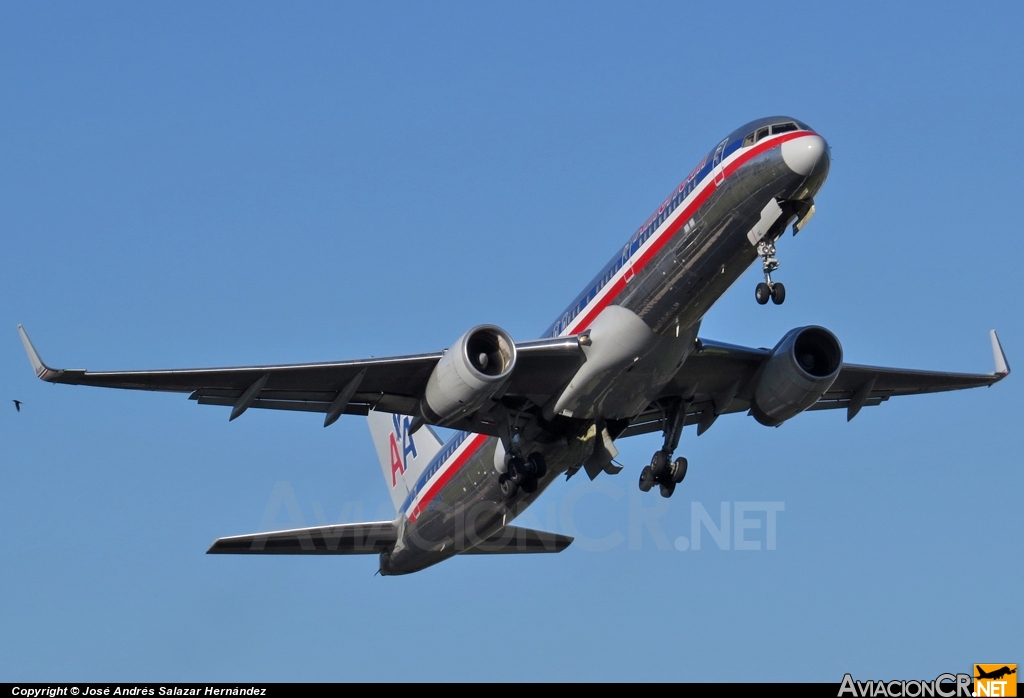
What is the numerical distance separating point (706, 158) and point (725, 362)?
287 inches

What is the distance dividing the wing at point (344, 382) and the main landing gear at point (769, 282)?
4941 millimetres

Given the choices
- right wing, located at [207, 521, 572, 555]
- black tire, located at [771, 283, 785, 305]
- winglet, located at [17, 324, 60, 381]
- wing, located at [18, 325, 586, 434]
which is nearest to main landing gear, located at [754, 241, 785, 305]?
black tire, located at [771, 283, 785, 305]

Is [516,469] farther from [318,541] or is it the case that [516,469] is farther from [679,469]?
[318,541]

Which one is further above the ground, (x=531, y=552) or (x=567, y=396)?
(x=567, y=396)

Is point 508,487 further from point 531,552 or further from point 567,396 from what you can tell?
point 531,552

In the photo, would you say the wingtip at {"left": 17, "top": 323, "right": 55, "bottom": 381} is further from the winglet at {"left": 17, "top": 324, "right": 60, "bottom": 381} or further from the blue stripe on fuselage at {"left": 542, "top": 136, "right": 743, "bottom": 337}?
the blue stripe on fuselage at {"left": 542, "top": 136, "right": 743, "bottom": 337}

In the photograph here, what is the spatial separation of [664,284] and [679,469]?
7.21m

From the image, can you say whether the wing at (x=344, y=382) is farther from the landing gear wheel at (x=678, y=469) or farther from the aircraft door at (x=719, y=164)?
the aircraft door at (x=719, y=164)

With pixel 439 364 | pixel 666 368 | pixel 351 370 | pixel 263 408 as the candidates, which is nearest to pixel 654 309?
pixel 666 368

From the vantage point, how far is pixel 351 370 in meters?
34.5

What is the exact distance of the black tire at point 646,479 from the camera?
3809 cm

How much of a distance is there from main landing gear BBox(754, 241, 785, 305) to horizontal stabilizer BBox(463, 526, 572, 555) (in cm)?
1442

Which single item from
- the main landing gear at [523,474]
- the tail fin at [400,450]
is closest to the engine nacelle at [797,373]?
the main landing gear at [523,474]

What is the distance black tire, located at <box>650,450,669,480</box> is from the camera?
37875mm
